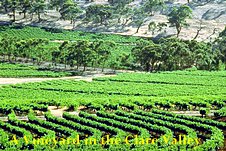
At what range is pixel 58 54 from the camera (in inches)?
5089

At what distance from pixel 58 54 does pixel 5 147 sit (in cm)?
7985

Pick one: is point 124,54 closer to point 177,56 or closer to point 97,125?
point 177,56

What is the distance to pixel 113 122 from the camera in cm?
6134

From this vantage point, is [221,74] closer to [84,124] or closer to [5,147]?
[84,124]

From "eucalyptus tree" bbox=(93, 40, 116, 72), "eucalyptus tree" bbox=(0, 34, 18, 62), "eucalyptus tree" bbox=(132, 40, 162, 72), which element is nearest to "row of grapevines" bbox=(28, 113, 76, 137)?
"eucalyptus tree" bbox=(93, 40, 116, 72)

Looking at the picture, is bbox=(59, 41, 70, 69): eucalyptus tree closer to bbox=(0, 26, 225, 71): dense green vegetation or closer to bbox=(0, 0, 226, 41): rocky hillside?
bbox=(0, 26, 225, 71): dense green vegetation

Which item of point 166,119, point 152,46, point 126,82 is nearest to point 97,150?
point 166,119

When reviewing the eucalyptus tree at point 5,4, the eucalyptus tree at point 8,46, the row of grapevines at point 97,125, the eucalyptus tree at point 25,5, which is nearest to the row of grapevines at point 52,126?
the row of grapevines at point 97,125

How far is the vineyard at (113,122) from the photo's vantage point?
5184 centimetres

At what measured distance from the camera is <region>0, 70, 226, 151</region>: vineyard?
5184cm

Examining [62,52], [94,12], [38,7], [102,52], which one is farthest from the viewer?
[94,12]

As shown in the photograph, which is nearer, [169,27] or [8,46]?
[8,46]

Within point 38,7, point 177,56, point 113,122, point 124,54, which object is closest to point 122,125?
point 113,122

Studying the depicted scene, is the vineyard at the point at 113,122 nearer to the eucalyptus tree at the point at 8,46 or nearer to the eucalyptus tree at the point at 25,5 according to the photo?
the eucalyptus tree at the point at 8,46
